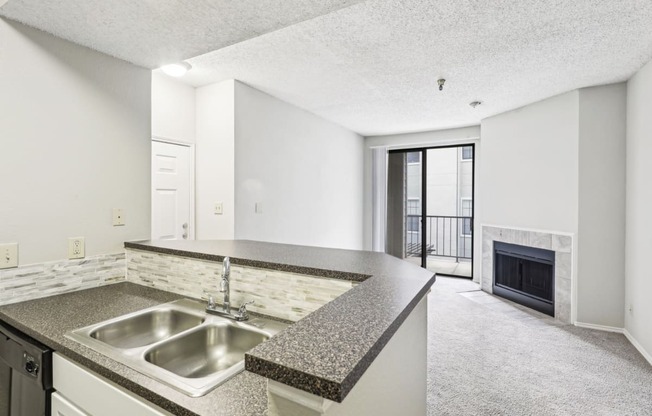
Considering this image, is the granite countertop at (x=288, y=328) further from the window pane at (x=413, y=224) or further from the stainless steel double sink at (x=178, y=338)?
the window pane at (x=413, y=224)

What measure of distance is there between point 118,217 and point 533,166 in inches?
174

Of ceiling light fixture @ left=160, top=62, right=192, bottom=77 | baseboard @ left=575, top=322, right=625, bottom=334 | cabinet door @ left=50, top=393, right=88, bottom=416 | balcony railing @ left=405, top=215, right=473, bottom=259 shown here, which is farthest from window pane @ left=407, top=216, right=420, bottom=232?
cabinet door @ left=50, top=393, right=88, bottom=416

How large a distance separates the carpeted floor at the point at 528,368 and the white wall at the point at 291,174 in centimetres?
205

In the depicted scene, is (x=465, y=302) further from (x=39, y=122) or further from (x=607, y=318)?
(x=39, y=122)

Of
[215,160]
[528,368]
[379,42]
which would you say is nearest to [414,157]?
[379,42]

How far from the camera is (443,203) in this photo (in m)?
6.70

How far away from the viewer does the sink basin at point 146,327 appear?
137 cm

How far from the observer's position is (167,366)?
47.1 inches

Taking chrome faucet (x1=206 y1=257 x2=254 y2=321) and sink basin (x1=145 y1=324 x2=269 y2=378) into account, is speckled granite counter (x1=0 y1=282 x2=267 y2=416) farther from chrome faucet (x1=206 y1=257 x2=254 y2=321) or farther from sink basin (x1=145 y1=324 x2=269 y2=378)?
chrome faucet (x1=206 y1=257 x2=254 y2=321)

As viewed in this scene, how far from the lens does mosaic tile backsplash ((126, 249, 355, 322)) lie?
1305mm

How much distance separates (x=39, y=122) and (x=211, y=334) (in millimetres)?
1454

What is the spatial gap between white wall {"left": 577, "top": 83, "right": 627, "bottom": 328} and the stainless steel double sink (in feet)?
12.1

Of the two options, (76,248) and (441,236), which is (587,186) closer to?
(441,236)

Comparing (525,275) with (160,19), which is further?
(525,275)
